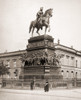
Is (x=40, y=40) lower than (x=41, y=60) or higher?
higher

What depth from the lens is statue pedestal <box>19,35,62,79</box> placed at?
8.39 m

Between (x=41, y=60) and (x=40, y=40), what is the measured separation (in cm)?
82

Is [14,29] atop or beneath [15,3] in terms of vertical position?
beneath

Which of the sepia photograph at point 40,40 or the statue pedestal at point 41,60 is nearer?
the sepia photograph at point 40,40

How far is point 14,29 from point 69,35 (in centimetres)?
167

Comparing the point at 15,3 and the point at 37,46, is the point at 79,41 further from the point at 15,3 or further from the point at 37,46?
the point at 37,46

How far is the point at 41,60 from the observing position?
8.59m

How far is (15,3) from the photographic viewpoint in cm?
660

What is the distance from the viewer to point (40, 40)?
8.93 metres

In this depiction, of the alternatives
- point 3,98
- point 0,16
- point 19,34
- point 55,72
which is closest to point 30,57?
point 55,72

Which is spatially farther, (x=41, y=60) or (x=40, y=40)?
(x=40, y=40)

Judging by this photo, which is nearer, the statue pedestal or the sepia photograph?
the sepia photograph

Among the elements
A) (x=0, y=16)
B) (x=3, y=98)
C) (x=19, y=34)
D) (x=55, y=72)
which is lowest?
(x=3, y=98)

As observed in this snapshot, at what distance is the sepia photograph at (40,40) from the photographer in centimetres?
605
